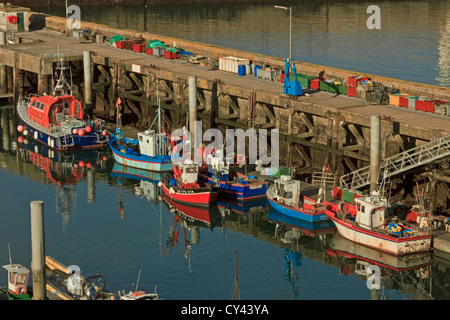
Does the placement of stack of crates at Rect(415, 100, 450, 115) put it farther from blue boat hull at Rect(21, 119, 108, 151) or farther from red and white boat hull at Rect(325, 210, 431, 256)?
blue boat hull at Rect(21, 119, 108, 151)

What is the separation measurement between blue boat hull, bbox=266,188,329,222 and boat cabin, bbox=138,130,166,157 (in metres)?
14.3

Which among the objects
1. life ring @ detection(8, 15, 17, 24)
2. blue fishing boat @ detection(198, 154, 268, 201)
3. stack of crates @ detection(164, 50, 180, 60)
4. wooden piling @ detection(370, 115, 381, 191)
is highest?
life ring @ detection(8, 15, 17, 24)

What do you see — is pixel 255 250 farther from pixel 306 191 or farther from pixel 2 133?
pixel 2 133

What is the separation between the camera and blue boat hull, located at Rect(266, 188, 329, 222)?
244 feet

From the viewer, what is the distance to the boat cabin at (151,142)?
288 feet

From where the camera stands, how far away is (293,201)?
76000 millimetres

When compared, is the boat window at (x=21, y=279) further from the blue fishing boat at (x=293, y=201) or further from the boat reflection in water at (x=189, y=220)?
the blue fishing boat at (x=293, y=201)

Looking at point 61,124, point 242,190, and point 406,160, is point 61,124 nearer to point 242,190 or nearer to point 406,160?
point 242,190

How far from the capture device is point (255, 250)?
70.6 meters

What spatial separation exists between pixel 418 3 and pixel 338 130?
115 metres

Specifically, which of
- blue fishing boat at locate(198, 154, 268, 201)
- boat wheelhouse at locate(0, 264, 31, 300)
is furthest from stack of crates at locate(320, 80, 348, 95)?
boat wheelhouse at locate(0, 264, 31, 300)

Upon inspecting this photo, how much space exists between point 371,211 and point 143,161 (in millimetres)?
26169

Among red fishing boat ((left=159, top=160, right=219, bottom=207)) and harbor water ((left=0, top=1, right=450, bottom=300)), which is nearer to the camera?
harbor water ((left=0, top=1, right=450, bottom=300))
